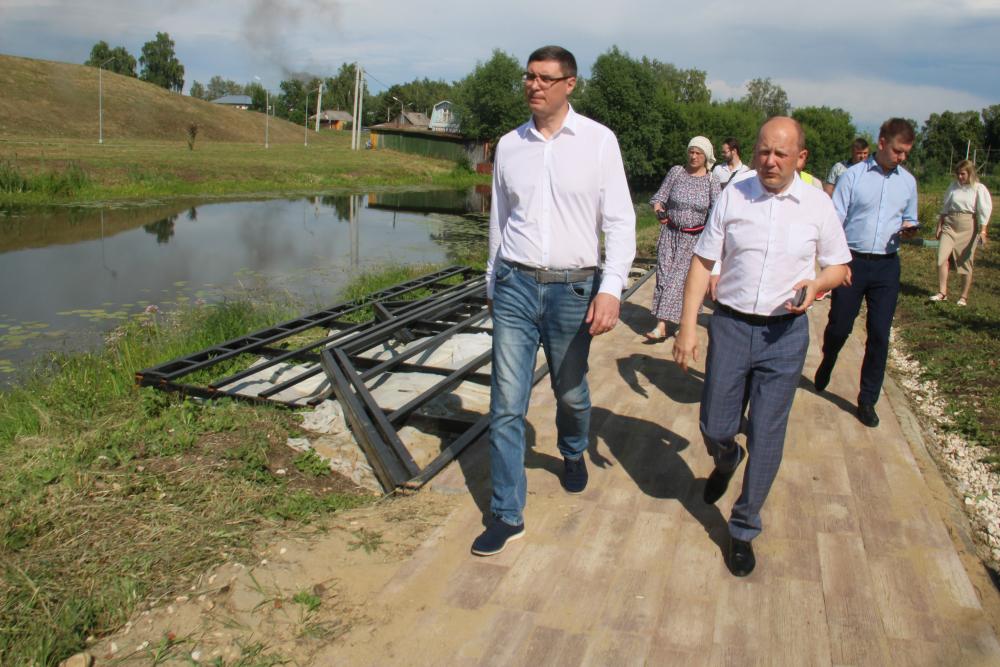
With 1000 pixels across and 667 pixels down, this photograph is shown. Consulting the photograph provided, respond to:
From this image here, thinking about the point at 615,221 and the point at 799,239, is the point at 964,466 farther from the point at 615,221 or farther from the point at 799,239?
the point at 615,221

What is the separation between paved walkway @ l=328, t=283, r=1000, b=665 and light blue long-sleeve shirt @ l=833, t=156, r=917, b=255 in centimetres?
127

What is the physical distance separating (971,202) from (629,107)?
56.9 meters

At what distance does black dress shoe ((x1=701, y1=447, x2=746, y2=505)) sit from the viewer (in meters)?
3.65

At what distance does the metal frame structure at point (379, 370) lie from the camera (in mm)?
4402

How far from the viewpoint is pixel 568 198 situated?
3.32 m

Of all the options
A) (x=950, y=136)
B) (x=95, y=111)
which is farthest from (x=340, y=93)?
(x=950, y=136)

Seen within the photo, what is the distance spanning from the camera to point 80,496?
3.92m

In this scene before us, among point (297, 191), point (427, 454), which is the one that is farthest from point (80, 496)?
point (297, 191)

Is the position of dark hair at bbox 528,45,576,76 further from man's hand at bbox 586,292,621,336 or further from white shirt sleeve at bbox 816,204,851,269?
white shirt sleeve at bbox 816,204,851,269

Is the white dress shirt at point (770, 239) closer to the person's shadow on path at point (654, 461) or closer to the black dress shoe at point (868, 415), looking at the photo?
the person's shadow on path at point (654, 461)

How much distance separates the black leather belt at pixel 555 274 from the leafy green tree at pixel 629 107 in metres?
61.6

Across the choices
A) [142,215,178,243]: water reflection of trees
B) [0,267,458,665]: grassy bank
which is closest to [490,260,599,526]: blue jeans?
[0,267,458,665]: grassy bank

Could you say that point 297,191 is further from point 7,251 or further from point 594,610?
point 594,610

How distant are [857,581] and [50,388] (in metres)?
5.99
